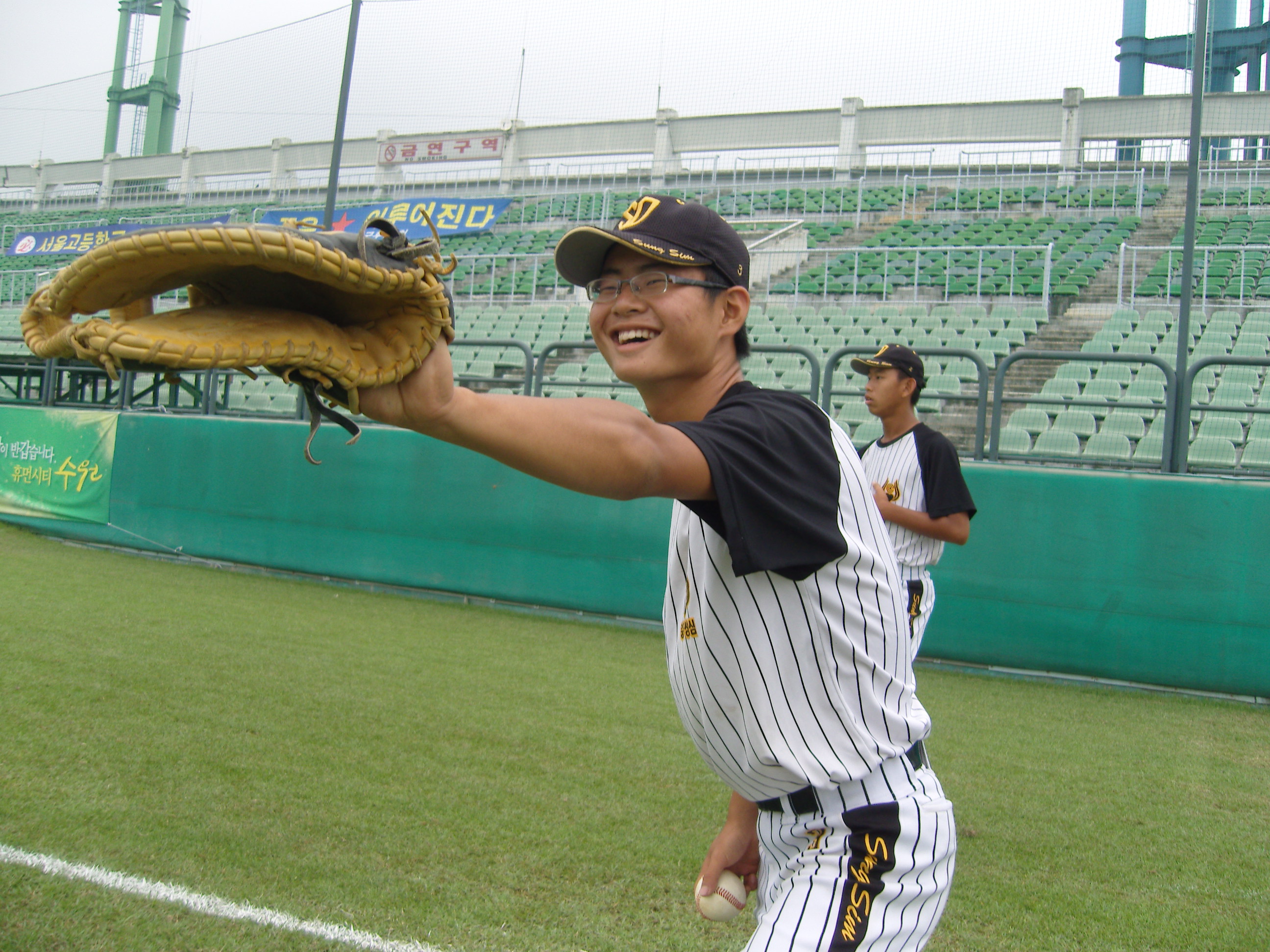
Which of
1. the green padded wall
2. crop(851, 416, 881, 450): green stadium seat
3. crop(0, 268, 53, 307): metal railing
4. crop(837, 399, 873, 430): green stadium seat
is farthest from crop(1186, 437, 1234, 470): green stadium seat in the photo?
crop(0, 268, 53, 307): metal railing

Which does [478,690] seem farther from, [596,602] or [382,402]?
[382,402]

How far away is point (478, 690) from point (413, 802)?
6.15 feet

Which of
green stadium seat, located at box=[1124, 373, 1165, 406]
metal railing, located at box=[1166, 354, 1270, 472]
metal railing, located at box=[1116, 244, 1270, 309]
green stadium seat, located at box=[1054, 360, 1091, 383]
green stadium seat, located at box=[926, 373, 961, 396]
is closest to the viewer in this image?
metal railing, located at box=[1166, 354, 1270, 472]

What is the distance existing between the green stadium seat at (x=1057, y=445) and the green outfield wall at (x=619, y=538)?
0.56 meters

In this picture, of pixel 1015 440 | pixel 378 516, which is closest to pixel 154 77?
pixel 378 516

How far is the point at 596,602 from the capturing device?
8.20 meters

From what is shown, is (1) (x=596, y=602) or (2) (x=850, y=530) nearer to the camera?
(2) (x=850, y=530)

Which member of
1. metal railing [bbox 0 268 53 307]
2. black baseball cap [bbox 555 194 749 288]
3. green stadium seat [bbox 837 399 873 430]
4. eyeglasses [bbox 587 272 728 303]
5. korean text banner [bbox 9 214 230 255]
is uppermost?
korean text banner [bbox 9 214 230 255]

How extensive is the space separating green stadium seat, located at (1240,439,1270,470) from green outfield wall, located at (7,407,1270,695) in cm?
45

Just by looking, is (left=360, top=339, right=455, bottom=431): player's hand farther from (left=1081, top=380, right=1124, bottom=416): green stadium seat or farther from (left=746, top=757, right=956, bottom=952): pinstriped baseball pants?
(left=1081, top=380, right=1124, bottom=416): green stadium seat

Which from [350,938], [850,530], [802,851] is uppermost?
[850,530]

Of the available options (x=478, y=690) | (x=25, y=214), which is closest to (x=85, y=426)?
(x=478, y=690)

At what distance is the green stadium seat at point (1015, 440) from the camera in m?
7.68

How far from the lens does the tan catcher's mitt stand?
3.67 feet
